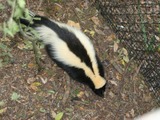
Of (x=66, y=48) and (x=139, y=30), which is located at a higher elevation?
(x=139, y=30)

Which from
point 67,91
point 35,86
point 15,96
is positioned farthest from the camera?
point 67,91

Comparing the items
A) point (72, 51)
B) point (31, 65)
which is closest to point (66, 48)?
point (72, 51)

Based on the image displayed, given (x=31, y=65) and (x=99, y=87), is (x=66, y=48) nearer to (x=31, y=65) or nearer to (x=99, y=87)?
(x=31, y=65)

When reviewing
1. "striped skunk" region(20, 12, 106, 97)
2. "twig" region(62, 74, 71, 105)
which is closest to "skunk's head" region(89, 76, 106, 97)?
"striped skunk" region(20, 12, 106, 97)

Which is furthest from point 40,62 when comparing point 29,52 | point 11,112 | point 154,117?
point 154,117

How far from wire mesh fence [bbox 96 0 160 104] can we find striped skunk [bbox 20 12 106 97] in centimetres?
54

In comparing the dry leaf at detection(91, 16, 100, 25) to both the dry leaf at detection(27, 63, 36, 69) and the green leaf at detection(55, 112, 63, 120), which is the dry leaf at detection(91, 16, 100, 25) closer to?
the dry leaf at detection(27, 63, 36, 69)

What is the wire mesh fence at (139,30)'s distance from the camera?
3990 millimetres

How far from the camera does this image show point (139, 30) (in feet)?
13.4

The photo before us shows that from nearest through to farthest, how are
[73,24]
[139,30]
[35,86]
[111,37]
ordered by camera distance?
1. [35,86]
2. [139,30]
3. [73,24]
4. [111,37]

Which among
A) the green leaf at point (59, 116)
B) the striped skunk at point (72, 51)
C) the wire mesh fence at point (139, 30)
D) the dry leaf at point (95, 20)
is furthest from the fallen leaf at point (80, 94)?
the dry leaf at point (95, 20)

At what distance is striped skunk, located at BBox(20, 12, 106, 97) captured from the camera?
3.78 metres

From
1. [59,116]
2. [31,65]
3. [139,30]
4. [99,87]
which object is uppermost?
[139,30]

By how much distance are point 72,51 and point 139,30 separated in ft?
2.82
